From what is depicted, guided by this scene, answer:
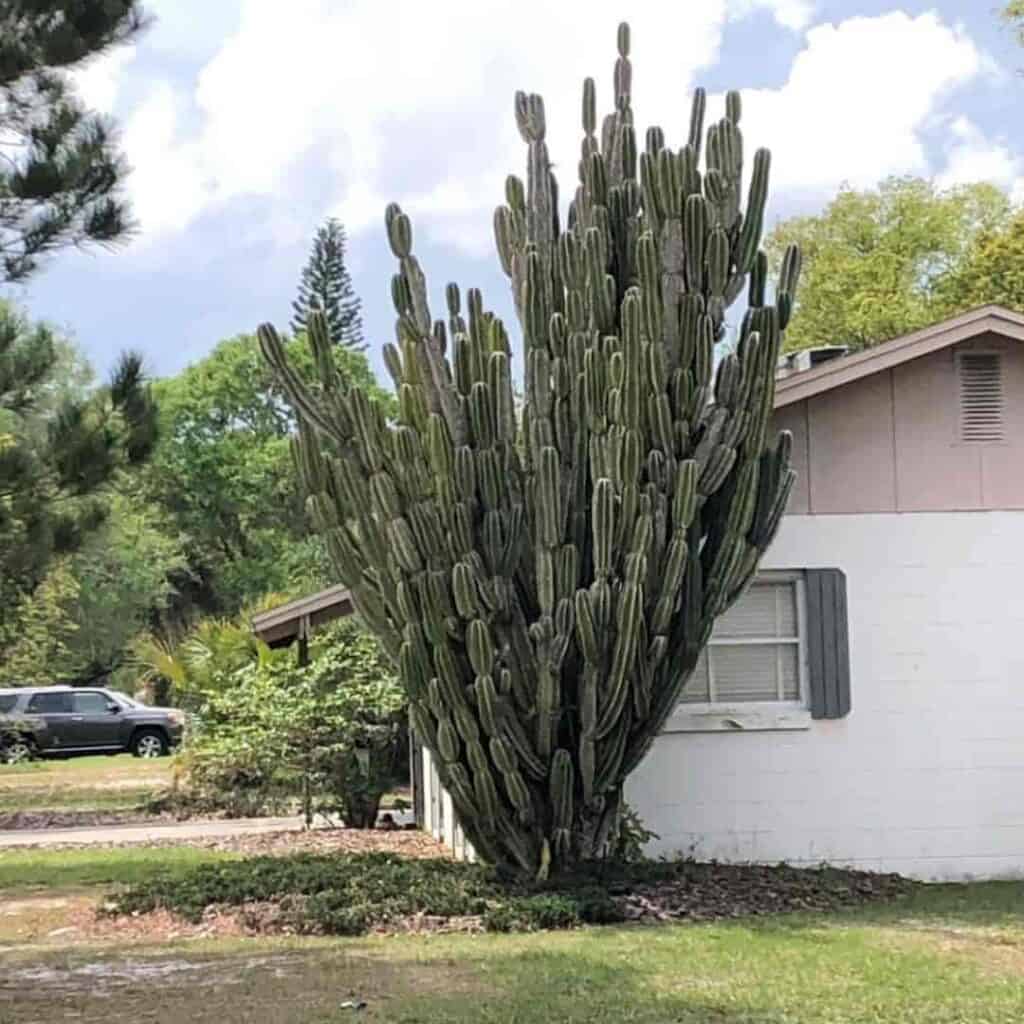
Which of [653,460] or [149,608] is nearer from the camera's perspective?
[653,460]

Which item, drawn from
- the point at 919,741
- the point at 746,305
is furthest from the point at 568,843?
the point at 746,305

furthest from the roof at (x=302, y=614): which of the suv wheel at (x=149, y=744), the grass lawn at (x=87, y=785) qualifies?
the suv wheel at (x=149, y=744)

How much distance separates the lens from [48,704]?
27.1 metres

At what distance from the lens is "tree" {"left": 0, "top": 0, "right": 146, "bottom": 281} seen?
11711 millimetres

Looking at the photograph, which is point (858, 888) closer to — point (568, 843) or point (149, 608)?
point (568, 843)

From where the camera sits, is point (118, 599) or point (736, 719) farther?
point (118, 599)

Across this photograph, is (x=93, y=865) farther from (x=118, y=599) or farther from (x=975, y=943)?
(x=118, y=599)

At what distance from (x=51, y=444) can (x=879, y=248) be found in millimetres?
31915

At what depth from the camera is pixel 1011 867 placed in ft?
37.3

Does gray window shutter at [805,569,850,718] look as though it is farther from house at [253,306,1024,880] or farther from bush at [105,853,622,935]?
bush at [105,853,622,935]

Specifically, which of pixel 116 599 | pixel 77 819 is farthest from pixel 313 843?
pixel 116 599

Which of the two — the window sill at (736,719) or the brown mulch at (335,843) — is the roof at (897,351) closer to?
the window sill at (736,719)

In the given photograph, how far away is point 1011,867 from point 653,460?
452 centimetres

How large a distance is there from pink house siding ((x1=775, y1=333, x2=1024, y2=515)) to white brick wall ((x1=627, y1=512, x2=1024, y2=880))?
155mm
